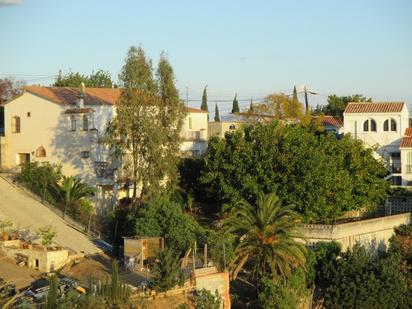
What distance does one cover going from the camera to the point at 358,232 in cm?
3900

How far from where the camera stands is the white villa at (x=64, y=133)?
44219 mm

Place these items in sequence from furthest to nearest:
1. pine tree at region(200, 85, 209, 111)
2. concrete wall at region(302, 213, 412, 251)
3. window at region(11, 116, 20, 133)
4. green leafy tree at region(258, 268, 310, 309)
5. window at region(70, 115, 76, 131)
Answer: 1. pine tree at region(200, 85, 209, 111)
2. window at region(11, 116, 20, 133)
3. window at region(70, 115, 76, 131)
4. concrete wall at region(302, 213, 412, 251)
5. green leafy tree at region(258, 268, 310, 309)

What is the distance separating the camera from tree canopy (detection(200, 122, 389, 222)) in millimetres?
39750

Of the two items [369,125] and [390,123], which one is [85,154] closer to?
[369,125]

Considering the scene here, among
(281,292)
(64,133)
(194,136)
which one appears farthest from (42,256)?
(194,136)

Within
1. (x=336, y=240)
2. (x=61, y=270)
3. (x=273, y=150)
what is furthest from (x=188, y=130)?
(x=61, y=270)

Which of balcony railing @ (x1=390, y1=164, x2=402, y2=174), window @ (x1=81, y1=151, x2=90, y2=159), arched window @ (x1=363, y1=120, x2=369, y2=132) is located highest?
arched window @ (x1=363, y1=120, x2=369, y2=132)

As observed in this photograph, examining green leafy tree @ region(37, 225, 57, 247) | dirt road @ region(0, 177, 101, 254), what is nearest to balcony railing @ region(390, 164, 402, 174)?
dirt road @ region(0, 177, 101, 254)

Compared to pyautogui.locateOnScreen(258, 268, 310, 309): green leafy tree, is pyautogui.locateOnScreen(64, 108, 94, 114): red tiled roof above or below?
above

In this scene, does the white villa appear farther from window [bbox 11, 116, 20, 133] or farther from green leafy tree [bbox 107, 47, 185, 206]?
green leafy tree [bbox 107, 47, 185, 206]

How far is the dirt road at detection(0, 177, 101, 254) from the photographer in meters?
35.8

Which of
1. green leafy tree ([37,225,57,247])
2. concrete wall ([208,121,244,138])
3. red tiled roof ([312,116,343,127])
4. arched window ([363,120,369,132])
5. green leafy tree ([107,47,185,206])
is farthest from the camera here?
red tiled roof ([312,116,343,127])

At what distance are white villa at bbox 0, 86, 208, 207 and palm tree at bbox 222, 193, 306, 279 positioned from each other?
11.7 meters

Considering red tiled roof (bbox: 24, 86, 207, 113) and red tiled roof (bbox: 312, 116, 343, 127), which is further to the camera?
red tiled roof (bbox: 312, 116, 343, 127)
